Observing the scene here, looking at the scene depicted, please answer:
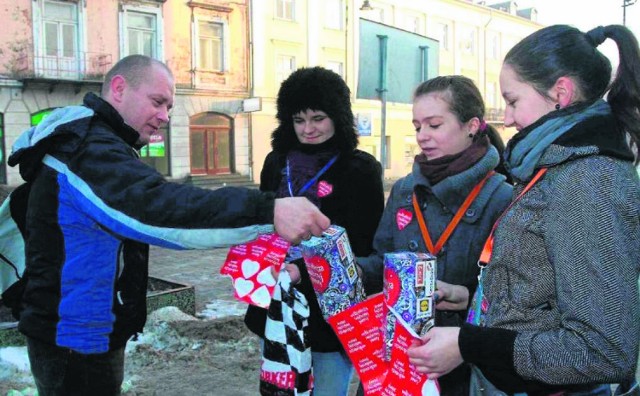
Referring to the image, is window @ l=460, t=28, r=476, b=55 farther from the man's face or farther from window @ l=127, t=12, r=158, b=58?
the man's face

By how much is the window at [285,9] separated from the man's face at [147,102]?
2136 centimetres

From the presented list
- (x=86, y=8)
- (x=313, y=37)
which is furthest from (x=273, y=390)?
(x=313, y=37)

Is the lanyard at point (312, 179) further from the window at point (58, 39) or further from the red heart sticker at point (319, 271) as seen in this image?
the window at point (58, 39)

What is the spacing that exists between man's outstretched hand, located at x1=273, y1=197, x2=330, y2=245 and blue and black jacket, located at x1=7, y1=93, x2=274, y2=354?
0.12 ft

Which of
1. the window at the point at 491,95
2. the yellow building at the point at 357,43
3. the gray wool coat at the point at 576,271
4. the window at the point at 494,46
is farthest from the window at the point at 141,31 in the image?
the window at the point at 491,95

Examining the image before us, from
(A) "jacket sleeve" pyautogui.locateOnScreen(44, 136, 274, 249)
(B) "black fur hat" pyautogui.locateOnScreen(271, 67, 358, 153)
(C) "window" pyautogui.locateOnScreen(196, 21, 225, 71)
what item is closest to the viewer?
(A) "jacket sleeve" pyautogui.locateOnScreen(44, 136, 274, 249)

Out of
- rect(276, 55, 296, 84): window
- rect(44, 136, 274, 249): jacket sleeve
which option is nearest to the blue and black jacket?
rect(44, 136, 274, 249): jacket sleeve

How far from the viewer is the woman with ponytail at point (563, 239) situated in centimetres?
136

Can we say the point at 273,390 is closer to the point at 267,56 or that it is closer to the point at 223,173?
the point at 223,173

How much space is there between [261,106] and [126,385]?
61.2 feet

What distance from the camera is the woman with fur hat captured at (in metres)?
2.78

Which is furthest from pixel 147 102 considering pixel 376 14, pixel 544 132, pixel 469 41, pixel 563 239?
pixel 469 41

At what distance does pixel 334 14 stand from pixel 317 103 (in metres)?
23.1

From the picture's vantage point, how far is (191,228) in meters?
1.93
